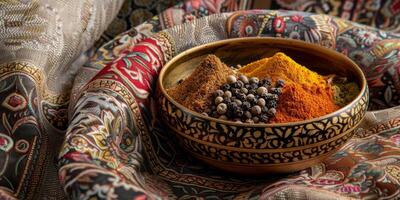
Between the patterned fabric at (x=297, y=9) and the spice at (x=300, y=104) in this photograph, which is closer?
the spice at (x=300, y=104)

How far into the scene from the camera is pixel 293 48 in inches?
32.5

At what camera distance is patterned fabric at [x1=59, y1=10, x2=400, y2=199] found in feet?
2.04

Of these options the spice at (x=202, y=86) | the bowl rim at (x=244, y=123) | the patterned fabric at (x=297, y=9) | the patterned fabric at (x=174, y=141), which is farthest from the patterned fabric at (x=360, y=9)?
the spice at (x=202, y=86)

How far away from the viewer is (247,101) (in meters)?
0.69

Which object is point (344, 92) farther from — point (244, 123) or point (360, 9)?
point (360, 9)

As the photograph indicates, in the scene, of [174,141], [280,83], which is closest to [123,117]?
[174,141]

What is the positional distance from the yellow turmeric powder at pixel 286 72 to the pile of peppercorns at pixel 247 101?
0.07 feet

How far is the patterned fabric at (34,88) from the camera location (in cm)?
70

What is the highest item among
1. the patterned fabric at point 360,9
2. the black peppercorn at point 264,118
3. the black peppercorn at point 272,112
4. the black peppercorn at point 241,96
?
the patterned fabric at point 360,9

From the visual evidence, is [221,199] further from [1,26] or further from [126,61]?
[1,26]

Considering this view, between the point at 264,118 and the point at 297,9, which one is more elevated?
the point at 297,9

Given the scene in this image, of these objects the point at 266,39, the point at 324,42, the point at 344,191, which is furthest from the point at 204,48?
the point at 344,191

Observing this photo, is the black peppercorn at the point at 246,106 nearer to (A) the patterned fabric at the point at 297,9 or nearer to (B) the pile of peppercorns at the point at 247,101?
(B) the pile of peppercorns at the point at 247,101

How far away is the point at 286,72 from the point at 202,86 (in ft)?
0.35
